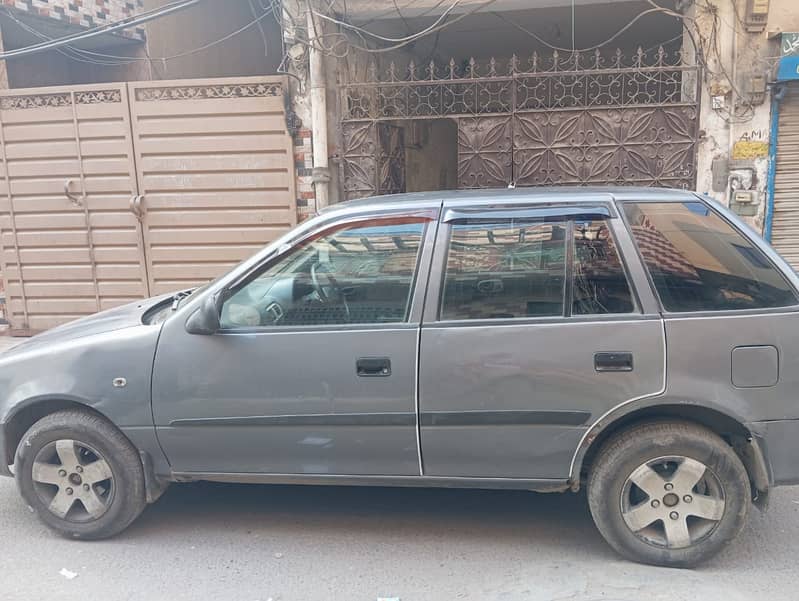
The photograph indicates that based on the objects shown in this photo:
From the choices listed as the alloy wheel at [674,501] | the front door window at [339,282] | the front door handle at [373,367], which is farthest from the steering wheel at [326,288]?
the alloy wheel at [674,501]

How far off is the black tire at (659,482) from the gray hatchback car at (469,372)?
0.01 metres

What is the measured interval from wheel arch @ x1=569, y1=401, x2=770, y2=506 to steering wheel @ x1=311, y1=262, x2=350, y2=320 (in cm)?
131

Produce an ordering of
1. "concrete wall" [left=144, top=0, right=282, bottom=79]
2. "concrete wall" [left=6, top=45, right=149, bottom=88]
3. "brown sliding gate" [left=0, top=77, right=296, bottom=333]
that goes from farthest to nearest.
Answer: "concrete wall" [left=144, top=0, right=282, bottom=79] → "concrete wall" [left=6, top=45, right=149, bottom=88] → "brown sliding gate" [left=0, top=77, right=296, bottom=333]

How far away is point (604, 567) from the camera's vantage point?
3197 mm

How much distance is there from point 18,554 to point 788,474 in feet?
12.4

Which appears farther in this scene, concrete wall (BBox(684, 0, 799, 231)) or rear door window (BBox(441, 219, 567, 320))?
concrete wall (BBox(684, 0, 799, 231))

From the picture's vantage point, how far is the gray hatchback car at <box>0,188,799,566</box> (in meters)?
3.05

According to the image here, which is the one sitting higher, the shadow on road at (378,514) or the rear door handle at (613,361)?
the rear door handle at (613,361)

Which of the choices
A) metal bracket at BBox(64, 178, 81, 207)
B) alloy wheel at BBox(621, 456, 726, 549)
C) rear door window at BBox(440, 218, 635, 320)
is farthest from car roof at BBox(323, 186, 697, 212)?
metal bracket at BBox(64, 178, 81, 207)

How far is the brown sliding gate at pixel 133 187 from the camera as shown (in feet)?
23.5

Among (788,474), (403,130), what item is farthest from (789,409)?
(403,130)

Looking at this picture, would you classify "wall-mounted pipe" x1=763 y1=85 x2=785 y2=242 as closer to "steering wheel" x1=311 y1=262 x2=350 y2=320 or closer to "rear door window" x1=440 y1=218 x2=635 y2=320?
"rear door window" x1=440 y1=218 x2=635 y2=320

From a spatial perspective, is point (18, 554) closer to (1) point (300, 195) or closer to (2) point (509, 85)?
(1) point (300, 195)

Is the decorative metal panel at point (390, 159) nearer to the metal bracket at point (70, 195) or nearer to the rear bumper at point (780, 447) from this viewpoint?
the metal bracket at point (70, 195)
